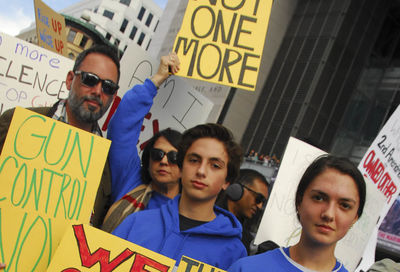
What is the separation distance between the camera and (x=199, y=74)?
2.83 m

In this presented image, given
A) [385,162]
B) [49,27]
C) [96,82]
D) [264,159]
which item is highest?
[264,159]

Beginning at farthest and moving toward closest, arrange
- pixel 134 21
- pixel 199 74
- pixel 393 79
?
pixel 134 21 < pixel 393 79 < pixel 199 74

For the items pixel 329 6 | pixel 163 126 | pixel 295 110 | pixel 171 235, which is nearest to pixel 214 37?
pixel 163 126

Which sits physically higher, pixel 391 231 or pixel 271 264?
pixel 391 231

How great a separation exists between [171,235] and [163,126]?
5.70 ft

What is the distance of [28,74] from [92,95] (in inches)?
73.0

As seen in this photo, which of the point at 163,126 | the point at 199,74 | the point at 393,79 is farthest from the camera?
the point at 393,79

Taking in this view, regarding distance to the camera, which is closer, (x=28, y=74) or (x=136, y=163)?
(x=136, y=163)

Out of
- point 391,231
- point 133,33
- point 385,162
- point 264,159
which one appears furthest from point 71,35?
point 385,162

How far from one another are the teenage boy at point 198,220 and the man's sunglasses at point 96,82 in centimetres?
58

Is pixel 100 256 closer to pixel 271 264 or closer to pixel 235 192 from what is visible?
pixel 271 264

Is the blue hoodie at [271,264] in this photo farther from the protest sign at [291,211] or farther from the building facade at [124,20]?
the building facade at [124,20]

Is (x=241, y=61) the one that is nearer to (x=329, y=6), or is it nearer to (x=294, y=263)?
(x=294, y=263)

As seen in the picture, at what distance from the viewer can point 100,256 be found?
1.57 m
